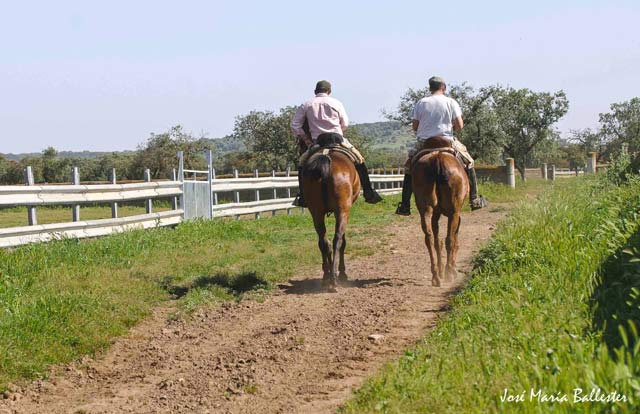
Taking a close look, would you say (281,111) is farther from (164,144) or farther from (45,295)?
(45,295)

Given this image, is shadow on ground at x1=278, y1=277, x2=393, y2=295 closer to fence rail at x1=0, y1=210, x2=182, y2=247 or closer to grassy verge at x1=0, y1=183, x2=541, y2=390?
grassy verge at x1=0, y1=183, x2=541, y2=390

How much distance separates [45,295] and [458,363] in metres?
4.89

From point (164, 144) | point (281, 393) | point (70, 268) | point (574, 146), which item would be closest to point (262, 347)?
point (281, 393)

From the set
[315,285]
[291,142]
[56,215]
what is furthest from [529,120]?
[315,285]

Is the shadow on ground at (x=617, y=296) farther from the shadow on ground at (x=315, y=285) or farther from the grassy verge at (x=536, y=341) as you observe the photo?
the shadow on ground at (x=315, y=285)

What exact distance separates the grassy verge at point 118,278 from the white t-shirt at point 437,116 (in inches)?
108

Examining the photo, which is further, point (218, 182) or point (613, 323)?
point (218, 182)

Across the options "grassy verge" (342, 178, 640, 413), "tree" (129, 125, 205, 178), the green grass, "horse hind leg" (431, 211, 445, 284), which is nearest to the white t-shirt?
"horse hind leg" (431, 211, 445, 284)

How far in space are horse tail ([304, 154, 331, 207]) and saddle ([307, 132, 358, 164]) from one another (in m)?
0.28

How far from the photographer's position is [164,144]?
67.4 metres

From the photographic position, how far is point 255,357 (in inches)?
243

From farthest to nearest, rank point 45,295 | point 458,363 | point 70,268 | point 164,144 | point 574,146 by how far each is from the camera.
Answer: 1. point 574,146
2. point 164,144
3. point 70,268
4. point 45,295
5. point 458,363

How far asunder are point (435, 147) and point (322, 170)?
62.6 inches

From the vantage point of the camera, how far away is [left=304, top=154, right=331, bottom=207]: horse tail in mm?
9344
